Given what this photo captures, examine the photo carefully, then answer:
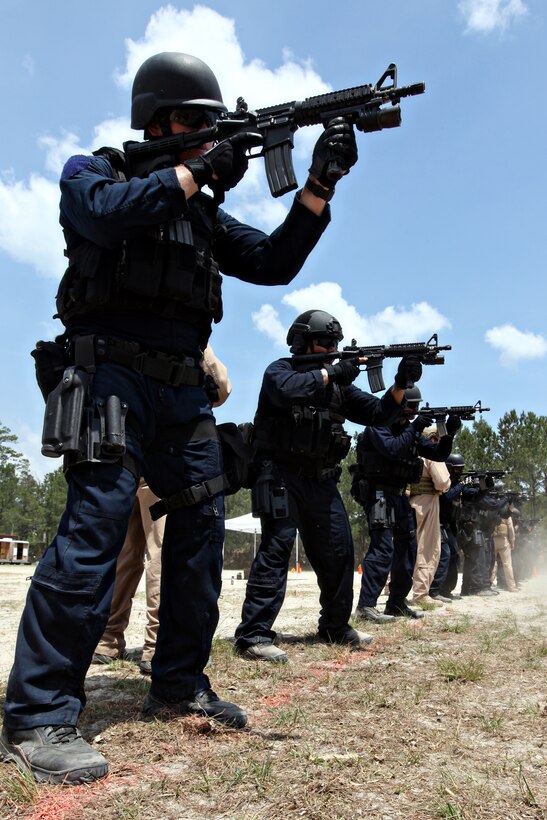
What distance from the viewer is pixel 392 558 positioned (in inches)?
291

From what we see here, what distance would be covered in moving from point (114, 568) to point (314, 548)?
2756mm

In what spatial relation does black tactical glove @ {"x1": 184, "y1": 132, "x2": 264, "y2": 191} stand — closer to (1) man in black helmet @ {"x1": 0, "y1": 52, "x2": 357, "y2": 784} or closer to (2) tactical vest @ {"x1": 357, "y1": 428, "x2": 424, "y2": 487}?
(1) man in black helmet @ {"x1": 0, "y1": 52, "x2": 357, "y2": 784}

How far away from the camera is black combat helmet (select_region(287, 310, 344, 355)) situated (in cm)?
580

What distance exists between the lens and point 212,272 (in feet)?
9.83

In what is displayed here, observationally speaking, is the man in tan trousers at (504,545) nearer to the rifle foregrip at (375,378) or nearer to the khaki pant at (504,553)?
the khaki pant at (504,553)

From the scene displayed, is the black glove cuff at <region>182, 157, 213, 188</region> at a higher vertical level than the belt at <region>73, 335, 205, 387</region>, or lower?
higher

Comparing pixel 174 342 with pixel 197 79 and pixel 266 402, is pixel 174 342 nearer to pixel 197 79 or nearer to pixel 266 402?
pixel 197 79

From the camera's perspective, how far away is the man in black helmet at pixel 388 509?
23.1 feet

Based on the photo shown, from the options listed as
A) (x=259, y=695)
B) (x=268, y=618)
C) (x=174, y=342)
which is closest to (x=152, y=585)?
(x=268, y=618)

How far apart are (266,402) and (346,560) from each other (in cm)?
133

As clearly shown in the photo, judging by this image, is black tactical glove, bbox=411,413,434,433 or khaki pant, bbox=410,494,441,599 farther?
khaki pant, bbox=410,494,441,599

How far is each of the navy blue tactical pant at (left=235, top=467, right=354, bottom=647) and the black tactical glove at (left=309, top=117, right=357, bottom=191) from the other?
258 centimetres

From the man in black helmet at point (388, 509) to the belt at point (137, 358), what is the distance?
179 inches

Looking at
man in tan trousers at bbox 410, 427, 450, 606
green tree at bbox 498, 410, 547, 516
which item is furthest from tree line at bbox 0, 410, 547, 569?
man in tan trousers at bbox 410, 427, 450, 606
